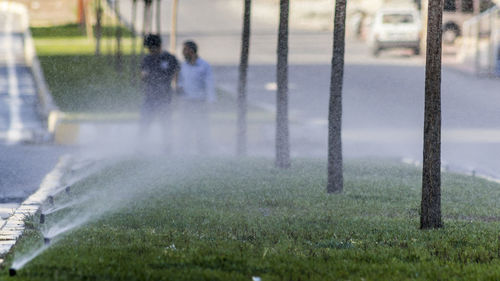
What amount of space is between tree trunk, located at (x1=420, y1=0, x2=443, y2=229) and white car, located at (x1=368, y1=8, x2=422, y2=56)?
30.1 metres

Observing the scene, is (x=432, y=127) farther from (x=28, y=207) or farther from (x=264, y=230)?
(x=28, y=207)

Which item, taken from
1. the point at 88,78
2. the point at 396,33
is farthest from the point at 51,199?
the point at 396,33

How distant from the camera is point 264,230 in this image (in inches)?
328

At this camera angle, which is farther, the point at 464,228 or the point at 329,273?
the point at 464,228

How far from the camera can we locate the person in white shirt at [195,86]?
1555 centimetres

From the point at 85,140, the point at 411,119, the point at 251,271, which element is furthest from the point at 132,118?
the point at 251,271

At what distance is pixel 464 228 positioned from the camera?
336 inches

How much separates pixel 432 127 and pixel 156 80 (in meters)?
7.99

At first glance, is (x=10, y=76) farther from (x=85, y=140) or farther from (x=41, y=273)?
(x=41, y=273)

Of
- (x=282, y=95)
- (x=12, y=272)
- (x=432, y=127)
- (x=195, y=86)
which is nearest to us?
(x=12, y=272)

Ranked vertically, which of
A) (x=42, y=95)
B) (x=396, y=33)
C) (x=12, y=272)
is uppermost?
(x=396, y=33)

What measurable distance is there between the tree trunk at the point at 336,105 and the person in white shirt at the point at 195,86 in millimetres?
4534

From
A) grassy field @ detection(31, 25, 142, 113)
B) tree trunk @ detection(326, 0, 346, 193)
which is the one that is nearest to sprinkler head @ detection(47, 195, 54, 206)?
tree trunk @ detection(326, 0, 346, 193)

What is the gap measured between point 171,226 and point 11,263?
2.14 meters
